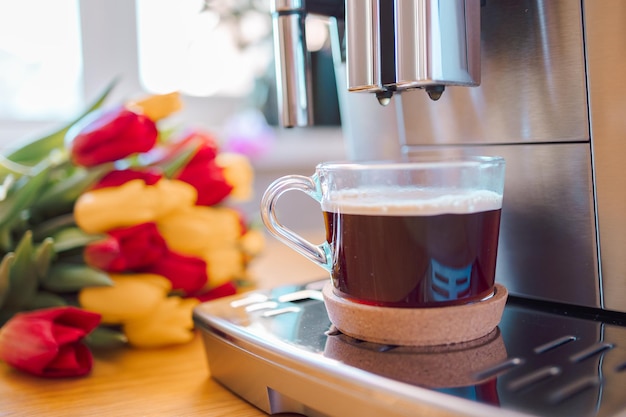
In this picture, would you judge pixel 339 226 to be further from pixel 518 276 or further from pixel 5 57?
pixel 5 57

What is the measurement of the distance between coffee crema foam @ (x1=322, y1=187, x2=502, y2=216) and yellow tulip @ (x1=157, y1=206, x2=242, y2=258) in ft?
0.63

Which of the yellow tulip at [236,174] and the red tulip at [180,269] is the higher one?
the yellow tulip at [236,174]

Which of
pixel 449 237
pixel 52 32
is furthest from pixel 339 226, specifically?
pixel 52 32

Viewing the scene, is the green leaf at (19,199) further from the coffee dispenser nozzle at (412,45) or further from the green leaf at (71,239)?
the coffee dispenser nozzle at (412,45)

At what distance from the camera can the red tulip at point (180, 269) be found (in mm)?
509

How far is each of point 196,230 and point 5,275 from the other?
0.47ft

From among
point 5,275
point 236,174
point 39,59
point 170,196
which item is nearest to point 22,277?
point 5,275

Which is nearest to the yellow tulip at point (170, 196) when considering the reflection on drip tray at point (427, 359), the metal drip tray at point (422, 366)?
the metal drip tray at point (422, 366)

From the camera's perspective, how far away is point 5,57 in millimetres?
1000

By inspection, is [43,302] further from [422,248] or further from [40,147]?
[422,248]

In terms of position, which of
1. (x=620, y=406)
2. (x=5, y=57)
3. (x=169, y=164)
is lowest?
(x=620, y=406)

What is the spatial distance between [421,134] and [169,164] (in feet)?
0.75

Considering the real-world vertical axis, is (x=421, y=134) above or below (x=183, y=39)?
below

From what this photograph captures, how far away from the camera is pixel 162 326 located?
1.64 feet
